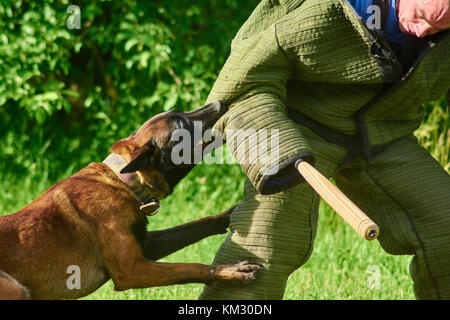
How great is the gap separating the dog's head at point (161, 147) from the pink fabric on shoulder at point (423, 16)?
98 centimetres

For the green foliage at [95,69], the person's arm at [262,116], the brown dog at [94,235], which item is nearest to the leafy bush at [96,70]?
the green foliage at [95,69]

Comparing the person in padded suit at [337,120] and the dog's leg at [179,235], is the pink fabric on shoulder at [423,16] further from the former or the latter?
the dog's leg at [179,235]

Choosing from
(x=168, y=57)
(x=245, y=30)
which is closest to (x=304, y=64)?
(x=245, y=30)

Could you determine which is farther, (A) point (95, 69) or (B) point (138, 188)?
(A) point (95, 69)

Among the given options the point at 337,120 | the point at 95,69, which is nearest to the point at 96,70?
the point at 95,69

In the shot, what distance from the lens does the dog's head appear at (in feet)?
11.5

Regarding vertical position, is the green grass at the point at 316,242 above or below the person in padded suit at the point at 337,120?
below

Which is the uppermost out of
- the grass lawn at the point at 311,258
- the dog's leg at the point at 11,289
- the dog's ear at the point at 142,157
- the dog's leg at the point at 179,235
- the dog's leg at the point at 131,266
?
the dog's ear at the point at 142,157

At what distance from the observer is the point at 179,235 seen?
375 cm

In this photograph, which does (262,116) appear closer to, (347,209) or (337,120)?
(337,120)

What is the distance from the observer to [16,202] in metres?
5.88

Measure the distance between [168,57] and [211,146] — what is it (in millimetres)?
2444

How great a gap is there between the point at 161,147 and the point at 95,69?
3.42 metres

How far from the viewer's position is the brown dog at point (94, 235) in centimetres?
330
